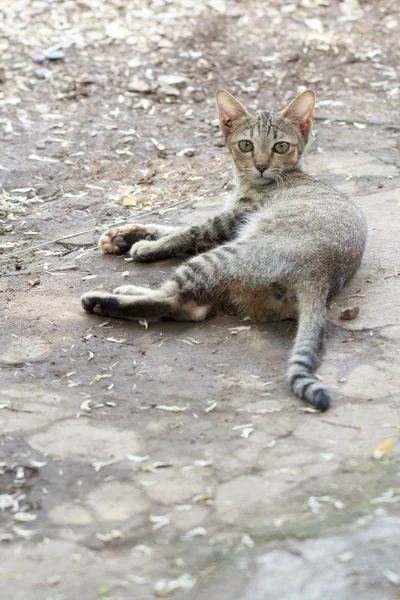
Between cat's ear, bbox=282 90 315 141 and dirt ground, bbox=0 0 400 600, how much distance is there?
87 cm

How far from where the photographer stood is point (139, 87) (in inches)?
358

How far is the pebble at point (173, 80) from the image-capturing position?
9172 millimetres

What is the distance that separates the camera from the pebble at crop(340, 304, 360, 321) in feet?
16.3

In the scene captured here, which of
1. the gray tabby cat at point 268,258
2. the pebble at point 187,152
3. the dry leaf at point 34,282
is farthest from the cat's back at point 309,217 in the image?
the pebble at point 187,152

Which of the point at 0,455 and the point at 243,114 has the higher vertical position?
the point at 243,114

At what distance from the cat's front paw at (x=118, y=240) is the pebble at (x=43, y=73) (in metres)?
3.76

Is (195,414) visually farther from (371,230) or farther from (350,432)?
(371,230)

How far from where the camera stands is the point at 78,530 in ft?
11.0

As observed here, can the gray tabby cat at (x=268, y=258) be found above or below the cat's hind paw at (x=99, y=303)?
above

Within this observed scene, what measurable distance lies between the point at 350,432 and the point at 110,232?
2.81 m

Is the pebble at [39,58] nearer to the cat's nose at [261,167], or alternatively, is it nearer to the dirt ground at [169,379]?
the dirt ground at [169,379]

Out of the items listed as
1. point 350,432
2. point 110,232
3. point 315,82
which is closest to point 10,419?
point 350,432

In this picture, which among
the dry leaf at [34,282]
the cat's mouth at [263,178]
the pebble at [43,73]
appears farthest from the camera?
the pebble at [43,73]

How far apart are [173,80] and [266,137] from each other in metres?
3.56
